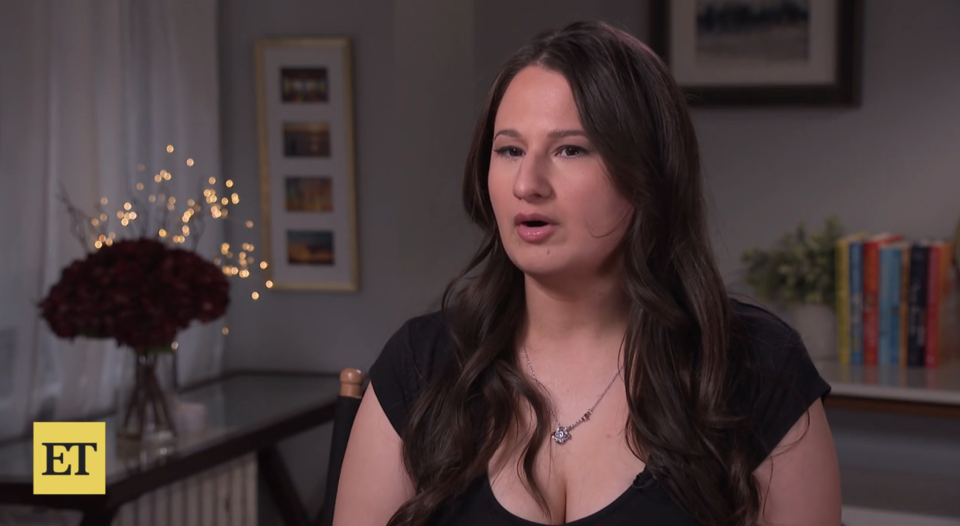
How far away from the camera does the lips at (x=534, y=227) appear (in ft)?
4.25

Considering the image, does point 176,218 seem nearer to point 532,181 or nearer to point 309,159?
point 309,159

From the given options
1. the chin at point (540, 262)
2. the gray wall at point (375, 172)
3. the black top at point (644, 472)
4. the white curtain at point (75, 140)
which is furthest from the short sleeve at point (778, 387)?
the white curtain at point (75, 140)

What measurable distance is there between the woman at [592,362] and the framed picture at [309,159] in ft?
7.12

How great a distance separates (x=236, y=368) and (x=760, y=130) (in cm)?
186

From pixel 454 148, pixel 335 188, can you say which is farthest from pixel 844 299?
pixel 335 188

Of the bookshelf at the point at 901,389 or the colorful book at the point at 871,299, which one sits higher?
the colorful book at the point at 871,299

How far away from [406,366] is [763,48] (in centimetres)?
207

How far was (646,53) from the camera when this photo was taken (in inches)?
53.1

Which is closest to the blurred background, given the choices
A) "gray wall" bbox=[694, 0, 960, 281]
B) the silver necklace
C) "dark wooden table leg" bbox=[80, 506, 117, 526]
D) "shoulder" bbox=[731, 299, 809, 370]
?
"gray wall" bbox=[694, 0, 960, 281]

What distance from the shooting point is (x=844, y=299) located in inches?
117

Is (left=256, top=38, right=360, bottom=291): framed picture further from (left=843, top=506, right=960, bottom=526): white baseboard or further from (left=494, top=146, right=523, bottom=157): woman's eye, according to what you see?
(left=494, top=146, right=523, bottom=157): woman's eye

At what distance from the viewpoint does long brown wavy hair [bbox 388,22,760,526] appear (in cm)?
131

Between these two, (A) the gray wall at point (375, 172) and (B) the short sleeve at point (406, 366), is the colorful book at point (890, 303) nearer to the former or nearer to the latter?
(A) the gray wall at point (375, 172)

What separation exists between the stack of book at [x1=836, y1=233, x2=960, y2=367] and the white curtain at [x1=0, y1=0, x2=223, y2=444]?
76.8 inches
